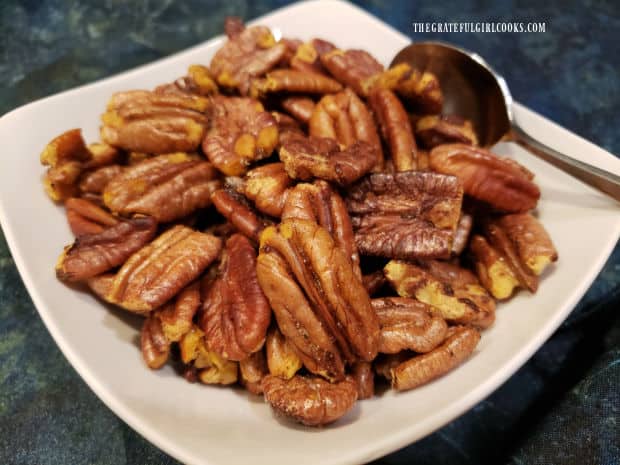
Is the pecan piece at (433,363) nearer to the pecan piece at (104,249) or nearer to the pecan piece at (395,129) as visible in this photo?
the pecan piece at (395,129)

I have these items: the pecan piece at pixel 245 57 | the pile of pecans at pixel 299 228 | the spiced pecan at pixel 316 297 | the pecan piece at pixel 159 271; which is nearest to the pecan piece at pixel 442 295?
the pile of pecans at pixel 299 228

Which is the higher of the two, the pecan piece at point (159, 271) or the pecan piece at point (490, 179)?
the pecan piece at point (490, 179)

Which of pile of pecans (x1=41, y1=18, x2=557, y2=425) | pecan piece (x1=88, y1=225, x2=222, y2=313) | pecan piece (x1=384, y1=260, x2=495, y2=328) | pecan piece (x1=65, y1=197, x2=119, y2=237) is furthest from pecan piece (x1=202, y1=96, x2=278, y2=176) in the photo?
pecan piece (x1=384, y1=260, x2=495, y2=328)

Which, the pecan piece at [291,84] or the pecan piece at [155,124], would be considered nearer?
the pecan piece at [155,124]

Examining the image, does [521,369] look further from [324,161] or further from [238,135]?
[238,135]

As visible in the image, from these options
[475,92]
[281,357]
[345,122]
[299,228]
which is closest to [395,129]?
[345,122]

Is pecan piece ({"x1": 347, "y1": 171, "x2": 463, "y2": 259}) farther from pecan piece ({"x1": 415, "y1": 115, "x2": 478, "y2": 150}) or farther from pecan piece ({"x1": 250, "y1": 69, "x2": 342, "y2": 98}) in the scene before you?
pecan piece ({"x1": 250, "y1": 69, "x2": 342, "y2": 98})
